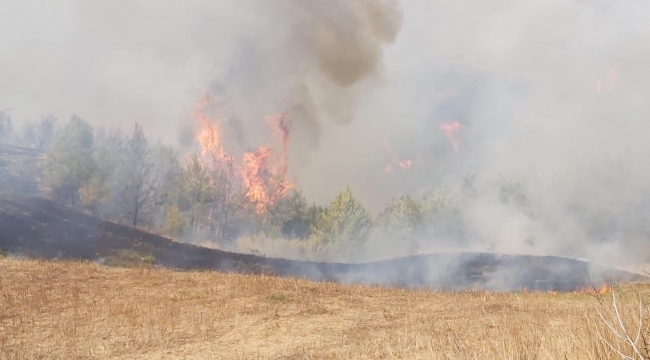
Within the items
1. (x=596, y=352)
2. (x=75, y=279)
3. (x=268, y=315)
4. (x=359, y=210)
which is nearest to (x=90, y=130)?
(x=359, y=210)

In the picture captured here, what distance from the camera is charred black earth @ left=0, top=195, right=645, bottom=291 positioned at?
37.0m

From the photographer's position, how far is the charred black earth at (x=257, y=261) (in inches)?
1455

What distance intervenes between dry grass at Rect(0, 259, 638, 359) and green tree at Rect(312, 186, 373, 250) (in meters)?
38.9

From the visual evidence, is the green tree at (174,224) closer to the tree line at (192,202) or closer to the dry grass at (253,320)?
the tree line at (192,202)

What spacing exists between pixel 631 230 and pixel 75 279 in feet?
234

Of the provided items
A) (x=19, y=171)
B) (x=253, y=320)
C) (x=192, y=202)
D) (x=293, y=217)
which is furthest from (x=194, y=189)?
(x=253, y=320)

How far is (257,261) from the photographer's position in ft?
148

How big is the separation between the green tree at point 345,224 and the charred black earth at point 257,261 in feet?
31.4

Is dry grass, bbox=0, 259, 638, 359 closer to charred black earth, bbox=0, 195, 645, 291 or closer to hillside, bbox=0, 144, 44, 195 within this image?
charred black earth, bbox=0, 195, 645, 291

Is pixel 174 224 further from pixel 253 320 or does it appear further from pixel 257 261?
pixel 253 320

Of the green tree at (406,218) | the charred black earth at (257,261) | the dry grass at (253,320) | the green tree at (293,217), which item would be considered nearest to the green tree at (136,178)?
the charred black earth at (257,261)

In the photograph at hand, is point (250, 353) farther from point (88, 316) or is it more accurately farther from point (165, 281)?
point (165, 281)

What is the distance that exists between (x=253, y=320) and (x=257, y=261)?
101 ft

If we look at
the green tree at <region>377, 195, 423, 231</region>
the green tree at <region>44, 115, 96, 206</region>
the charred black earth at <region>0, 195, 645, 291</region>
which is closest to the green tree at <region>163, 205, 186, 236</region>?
the green tree at <region>44, 115, 96, 206</region>
